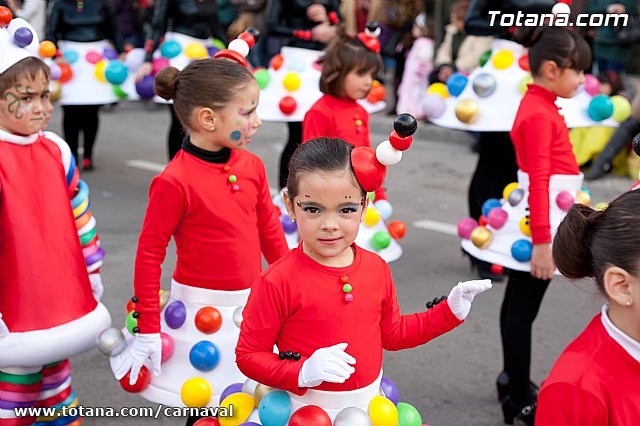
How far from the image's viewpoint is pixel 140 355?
287 centimetres

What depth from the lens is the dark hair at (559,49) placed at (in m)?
3.54

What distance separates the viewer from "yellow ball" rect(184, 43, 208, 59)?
21.6 ft

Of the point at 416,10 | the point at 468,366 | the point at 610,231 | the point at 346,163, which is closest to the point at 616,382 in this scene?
the point at 610,231

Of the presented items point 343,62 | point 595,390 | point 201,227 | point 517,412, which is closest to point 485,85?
point 343,62

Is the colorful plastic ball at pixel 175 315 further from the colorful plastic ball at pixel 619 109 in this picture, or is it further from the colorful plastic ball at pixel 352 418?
the colorful plastic ball at pixel 619 109

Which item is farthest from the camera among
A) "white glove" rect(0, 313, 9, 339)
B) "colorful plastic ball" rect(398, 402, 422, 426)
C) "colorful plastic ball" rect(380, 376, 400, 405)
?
"white glove" rect(0, 313, 9, 339)

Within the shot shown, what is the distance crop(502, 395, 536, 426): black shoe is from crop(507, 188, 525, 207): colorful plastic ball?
2.85 ft

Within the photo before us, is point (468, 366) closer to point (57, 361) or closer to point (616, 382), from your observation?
point (57, 361)

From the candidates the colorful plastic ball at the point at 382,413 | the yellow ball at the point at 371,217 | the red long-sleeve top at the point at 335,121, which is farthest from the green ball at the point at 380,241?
the colorful plastic ball at the point at 382,413

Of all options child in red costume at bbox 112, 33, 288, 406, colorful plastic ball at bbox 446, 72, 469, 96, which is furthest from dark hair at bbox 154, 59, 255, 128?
colorful plastic ball at bbox 446, 72, 469, 96

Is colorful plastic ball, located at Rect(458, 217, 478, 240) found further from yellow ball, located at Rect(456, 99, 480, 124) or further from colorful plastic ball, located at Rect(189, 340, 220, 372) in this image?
colorful plastic ball, located at Rect(189, 340, 220, 372)

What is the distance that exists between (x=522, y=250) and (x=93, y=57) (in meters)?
4.60

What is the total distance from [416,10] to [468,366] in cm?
837

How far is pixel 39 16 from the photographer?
5266 millimetres
